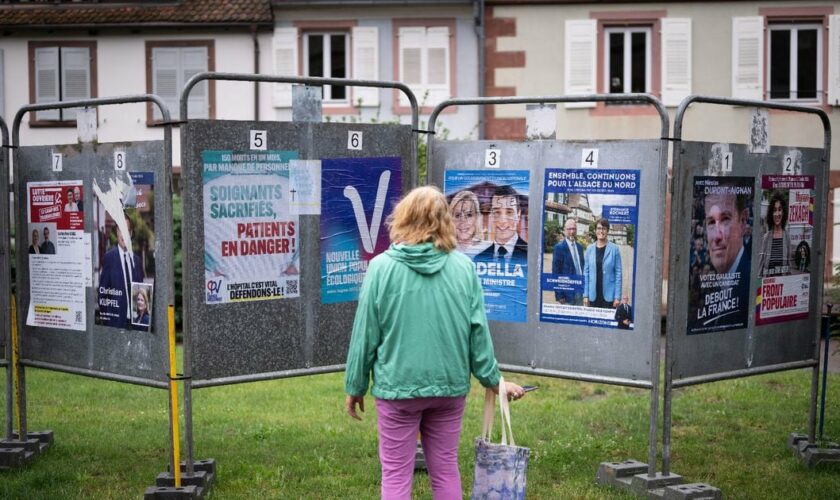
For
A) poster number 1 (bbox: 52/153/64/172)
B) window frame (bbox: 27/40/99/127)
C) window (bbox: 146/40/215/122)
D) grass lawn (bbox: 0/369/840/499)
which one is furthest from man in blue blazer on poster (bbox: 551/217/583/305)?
window frame (bbox: 27/40/99/127)

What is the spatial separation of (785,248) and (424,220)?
3342 millimetres

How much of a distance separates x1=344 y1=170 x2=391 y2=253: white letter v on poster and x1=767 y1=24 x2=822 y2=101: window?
694 inches

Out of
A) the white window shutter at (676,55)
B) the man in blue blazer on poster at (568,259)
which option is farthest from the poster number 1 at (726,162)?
the white window shutter at (676,55)

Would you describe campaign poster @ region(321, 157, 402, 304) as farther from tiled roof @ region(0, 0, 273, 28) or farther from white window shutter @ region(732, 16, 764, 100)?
tiled roof @ region(0, 0, 273, 28)

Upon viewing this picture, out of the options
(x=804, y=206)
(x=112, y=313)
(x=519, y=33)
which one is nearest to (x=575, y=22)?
(x=519, y=33)

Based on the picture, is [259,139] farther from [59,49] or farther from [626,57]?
[59,49]

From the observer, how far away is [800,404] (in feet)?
35.0

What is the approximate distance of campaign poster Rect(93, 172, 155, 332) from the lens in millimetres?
7059

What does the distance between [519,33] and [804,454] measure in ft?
55.7

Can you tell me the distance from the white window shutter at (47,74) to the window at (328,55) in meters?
5.48

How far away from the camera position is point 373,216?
778cm

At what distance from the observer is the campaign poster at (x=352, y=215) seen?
753 cm

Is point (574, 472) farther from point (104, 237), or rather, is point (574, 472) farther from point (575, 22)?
point (575, 22)

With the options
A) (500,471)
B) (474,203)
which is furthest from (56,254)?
(500,471)
